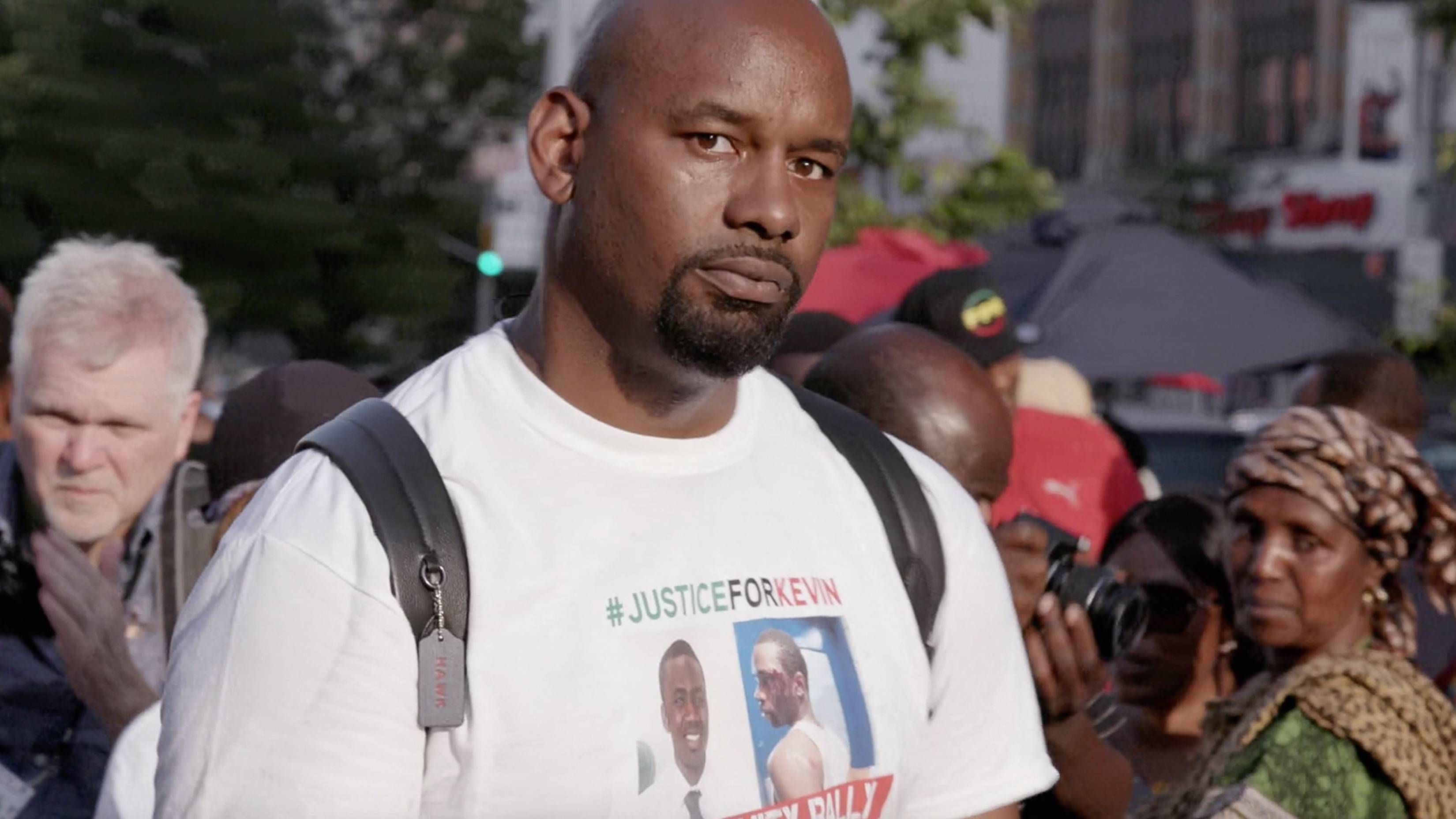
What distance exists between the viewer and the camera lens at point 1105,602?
10.0 feet

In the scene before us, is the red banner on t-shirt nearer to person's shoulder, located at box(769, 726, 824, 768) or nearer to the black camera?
person's shoulder, located at box(769, 726, 824, 768)

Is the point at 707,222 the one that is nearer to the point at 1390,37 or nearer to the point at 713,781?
the point at 713,781

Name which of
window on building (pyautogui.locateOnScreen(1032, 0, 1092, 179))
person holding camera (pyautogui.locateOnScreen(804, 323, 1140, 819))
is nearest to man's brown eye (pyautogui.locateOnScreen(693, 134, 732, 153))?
person holding camera (pyautogui.locateOnScreen(804, 323, 1140, 819))

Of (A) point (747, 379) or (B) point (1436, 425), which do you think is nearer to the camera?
(A) point (747, 379)

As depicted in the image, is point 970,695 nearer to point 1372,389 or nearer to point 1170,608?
point 1170,608

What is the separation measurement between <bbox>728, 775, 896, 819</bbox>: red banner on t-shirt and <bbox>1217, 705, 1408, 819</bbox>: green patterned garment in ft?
3.54

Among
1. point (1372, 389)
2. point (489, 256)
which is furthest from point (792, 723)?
point (489, 256)

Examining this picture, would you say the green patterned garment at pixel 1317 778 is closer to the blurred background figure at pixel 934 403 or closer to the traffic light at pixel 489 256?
the blurred background figure at pixel 934 403

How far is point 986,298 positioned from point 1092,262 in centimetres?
399

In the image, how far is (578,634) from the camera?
1.91 metres

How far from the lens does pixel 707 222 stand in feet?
6.63

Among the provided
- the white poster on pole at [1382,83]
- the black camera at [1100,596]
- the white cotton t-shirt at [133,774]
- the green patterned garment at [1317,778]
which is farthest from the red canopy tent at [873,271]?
the white poster on pole at [1382,83]

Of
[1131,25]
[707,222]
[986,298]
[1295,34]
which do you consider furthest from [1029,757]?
[1131,25]

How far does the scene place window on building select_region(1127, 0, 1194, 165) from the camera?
44438 millimetres
